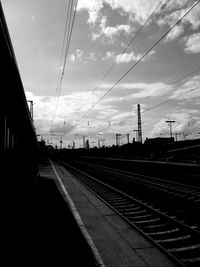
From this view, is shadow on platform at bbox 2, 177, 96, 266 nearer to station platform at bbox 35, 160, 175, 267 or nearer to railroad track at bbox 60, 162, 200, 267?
station platform at bbox 35, 160, 175, 267

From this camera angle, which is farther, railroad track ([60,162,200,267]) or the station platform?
railroad track ([60,162,200,267])

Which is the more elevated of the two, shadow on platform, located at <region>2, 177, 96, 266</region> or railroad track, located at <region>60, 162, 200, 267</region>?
shadow on platform, located at <region>2, 177, 96, 266</region>

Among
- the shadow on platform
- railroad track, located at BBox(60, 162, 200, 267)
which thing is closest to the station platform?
the shadow on platform

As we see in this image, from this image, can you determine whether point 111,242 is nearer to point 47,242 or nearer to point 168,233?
point 47,242

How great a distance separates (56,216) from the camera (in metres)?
8.88

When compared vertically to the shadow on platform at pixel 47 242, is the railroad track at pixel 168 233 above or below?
below

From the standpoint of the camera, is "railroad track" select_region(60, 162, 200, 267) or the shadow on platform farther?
"railroad track" select_region(60, 162, 200, 267)

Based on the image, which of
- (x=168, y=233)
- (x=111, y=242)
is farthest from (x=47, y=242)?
(x=168, y=233)

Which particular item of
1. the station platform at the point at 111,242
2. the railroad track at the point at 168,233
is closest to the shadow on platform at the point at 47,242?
the station platform at the point at 111,242

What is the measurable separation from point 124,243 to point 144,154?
4869 centimetres

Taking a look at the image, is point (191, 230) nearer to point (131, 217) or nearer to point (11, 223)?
point (131, 217)

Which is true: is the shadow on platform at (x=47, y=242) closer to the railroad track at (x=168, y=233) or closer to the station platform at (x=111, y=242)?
the station platform at (x=111, y=242)

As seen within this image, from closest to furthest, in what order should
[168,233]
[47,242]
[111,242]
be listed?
[47,242] → [111,242] → [168,233]

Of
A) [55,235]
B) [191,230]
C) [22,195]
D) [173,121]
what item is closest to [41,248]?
[55,235]
